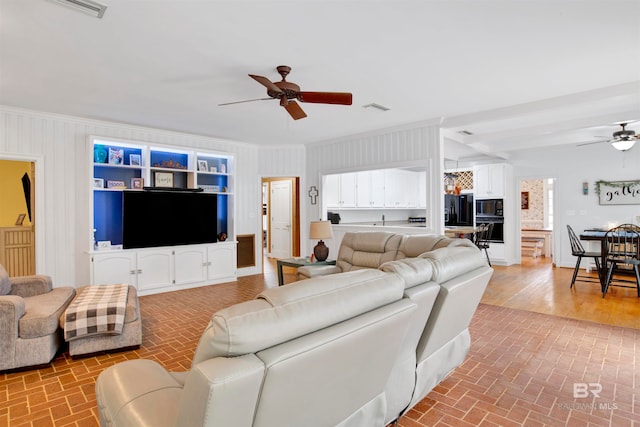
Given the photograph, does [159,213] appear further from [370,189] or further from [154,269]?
[370,189]

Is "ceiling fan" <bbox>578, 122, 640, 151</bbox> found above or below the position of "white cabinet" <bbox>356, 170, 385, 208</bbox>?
above

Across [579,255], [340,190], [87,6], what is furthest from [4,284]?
[579,255]

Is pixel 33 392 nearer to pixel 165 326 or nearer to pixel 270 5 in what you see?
pixel 165 326

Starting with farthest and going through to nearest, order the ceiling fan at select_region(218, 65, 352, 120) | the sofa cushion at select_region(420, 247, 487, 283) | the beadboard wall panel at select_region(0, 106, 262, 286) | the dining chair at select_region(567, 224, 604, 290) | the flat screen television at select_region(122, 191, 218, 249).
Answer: the dining chair at select_region(567, 224, 604, 290)
the flat screen television at select_region(122, 191, 218, 249)
the beadboard wall panel at select_region(0, 106, 262, 286)
the ceiling fan at select_region(218, 65, 352, 120)
the sofa cushion at select_region(420, 247, 487, 283)

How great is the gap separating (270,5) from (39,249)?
4.59 metres

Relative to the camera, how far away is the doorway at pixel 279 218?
332 inches

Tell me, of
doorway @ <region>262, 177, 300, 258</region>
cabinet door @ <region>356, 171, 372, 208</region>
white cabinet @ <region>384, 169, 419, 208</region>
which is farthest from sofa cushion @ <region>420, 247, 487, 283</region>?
doorway @ <region>262, 177, 300, 258</region>

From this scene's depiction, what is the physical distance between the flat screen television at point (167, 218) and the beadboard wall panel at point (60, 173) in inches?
21.5

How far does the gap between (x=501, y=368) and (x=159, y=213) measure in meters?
4.98

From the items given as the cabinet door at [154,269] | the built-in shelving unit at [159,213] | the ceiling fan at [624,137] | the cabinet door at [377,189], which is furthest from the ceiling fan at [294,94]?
the cabinet door at [377,189]

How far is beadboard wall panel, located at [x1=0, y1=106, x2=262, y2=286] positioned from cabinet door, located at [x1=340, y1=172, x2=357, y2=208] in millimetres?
3862

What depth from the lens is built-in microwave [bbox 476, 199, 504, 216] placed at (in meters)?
7.91

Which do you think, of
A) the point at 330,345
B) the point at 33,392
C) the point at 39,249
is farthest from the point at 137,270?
the point at 330,345

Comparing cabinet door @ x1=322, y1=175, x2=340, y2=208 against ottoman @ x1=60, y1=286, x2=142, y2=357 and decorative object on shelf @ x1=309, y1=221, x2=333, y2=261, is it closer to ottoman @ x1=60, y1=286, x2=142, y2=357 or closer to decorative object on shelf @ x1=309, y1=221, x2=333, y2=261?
decorative object on shelf @ x1=309, y1=221, x2=333, y2=261
